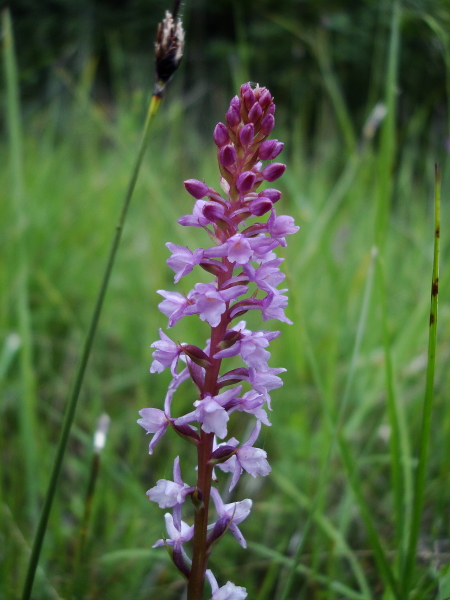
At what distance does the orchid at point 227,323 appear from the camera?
32.5 inches

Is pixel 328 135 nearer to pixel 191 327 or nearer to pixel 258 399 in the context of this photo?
pixel 191 327

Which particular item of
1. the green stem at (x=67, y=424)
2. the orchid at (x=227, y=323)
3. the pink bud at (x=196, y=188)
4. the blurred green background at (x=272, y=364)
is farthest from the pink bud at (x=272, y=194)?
the blurred green background at (x=272, y=364)

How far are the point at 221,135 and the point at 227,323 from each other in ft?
1.13

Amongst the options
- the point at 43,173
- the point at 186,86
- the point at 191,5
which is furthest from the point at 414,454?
the point at 186,86

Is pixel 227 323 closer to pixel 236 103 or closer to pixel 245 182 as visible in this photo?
pixel 245 182

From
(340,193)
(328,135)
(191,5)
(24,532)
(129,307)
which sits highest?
(191,5)

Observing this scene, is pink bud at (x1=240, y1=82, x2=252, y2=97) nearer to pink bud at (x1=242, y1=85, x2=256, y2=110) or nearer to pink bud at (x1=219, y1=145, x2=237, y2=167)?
pink bud at (x1=242, y1=85, x2=256, y2=110)

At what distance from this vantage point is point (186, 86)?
10.5 metres

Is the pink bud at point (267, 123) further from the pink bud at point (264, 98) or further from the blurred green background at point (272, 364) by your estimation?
the blurred green background at point (272, 364)

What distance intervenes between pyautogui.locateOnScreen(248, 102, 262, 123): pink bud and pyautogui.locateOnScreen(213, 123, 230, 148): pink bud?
52mm

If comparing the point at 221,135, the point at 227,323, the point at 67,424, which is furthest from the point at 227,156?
the point at 67,424

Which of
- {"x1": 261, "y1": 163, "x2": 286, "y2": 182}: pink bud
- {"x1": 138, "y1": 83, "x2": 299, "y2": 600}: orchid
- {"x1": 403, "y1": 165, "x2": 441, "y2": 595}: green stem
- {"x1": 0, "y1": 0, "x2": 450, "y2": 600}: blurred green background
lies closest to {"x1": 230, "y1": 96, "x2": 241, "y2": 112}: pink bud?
{"x1": 138, "y1": 83, "x2": 299, "y2": 600}: orchid

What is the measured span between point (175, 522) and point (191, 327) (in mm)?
1811

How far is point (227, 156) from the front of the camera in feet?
2.77
